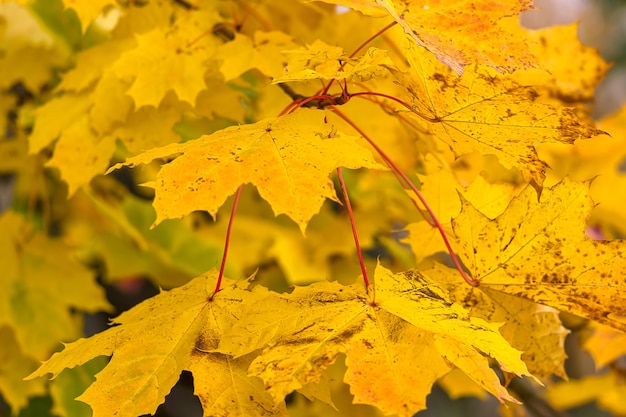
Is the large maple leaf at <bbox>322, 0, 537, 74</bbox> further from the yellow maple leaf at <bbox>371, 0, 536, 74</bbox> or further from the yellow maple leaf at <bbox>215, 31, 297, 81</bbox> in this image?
the yellow maple leaf at <bbox>215, 31, 297, 81</bbox>

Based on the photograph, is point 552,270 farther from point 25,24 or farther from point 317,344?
point 25,24

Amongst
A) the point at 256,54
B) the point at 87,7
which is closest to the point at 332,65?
the point at 256,54

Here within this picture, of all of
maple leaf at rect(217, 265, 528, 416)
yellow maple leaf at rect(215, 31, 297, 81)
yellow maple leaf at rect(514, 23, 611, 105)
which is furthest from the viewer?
yellow maple leaf at rect(514, 23, 611, 105)

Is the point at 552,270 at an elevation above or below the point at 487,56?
below

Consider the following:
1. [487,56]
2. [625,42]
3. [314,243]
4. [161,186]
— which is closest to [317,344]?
[161,186]

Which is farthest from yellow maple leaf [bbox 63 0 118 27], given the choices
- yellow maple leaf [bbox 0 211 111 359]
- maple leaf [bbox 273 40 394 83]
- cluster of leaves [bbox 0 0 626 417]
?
yellow maple leaf [bbox 0 211 111 359]

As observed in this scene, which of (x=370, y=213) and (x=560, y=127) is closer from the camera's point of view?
(x=560, y=127)
